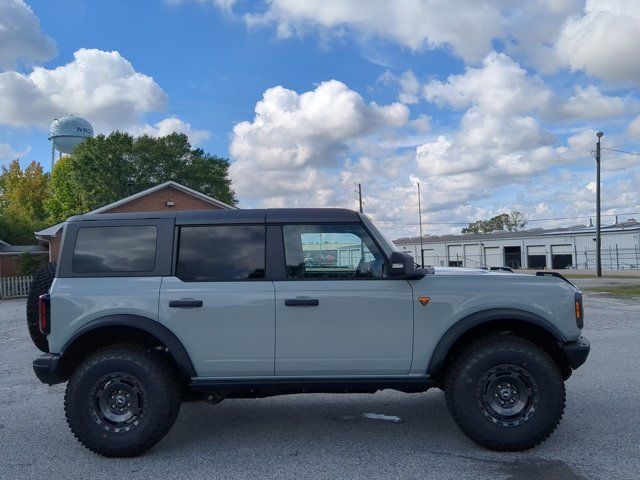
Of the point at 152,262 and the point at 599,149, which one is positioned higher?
the point at 599,149

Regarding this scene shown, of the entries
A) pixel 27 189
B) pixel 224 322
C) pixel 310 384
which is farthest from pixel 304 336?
pixel 27 189

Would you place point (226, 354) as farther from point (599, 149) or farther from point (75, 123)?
point (75, 123)

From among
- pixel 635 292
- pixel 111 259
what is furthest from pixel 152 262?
pixel 635 292

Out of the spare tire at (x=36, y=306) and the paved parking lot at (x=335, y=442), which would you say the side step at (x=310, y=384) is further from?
the spare tire at (x=36, y=306)

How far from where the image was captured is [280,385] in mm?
4625

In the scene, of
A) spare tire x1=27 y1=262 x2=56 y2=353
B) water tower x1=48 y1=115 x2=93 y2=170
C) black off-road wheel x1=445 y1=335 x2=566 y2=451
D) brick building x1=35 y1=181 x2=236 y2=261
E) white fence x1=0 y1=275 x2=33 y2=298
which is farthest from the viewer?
water tower x1=48 y1=115 x2=93 y2=170

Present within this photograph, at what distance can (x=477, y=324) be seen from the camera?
457cm

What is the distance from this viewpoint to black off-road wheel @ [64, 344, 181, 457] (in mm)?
4539

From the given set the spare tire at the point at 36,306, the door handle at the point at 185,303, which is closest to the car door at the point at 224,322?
the door handle at the point at 185,303

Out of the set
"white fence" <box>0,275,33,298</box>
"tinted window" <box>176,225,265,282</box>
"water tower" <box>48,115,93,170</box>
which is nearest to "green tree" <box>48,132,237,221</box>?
"water tower" <box>48,115,93,170</box>

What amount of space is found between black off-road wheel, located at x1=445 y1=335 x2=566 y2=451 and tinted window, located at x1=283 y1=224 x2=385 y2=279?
1.12m

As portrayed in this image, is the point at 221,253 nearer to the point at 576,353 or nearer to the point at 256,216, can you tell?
the point at 256,216

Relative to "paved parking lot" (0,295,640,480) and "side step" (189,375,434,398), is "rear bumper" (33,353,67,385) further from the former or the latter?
"side step" (189,375,434,398)

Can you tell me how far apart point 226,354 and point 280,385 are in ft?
1.68
